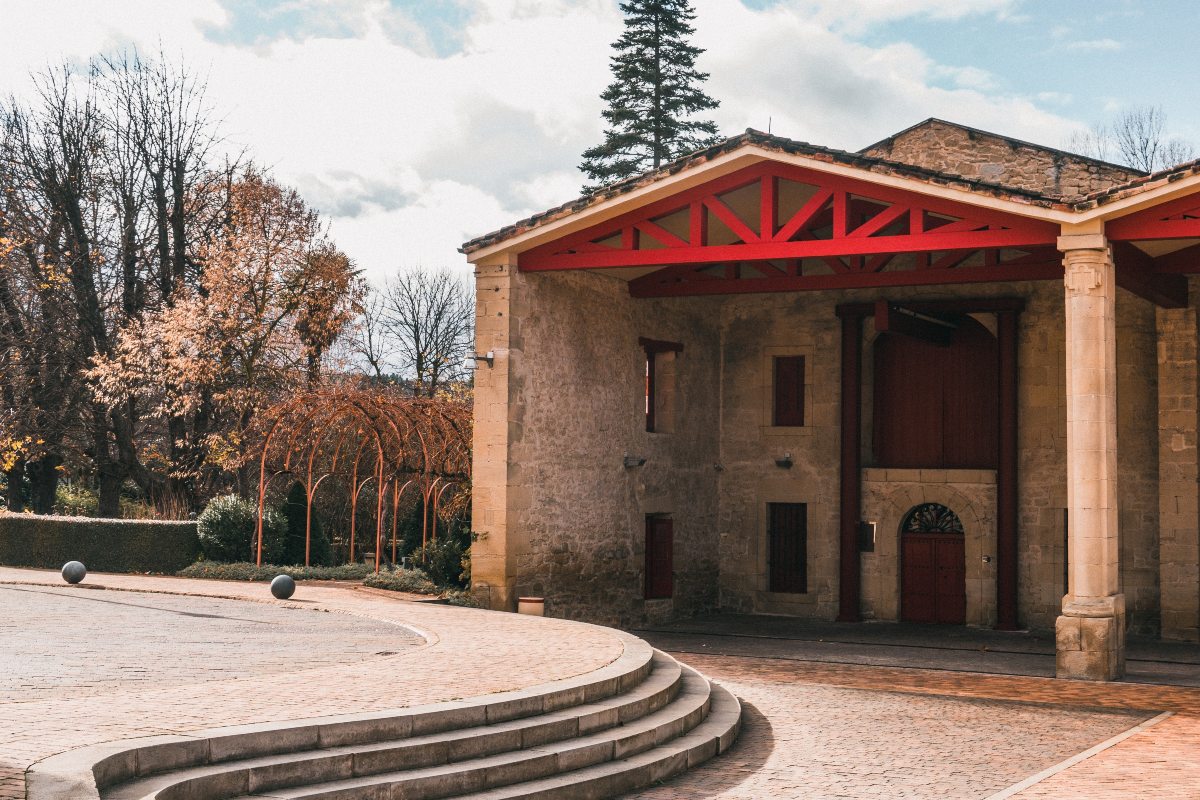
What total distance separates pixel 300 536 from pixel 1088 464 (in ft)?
42.2

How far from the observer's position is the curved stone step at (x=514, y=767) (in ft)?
24.1

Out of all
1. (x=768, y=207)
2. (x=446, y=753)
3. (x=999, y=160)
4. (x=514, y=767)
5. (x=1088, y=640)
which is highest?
(x=999, y=160)

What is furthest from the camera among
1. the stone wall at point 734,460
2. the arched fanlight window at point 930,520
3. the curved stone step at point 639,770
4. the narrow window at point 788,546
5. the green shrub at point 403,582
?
the narrow window at point 788,546

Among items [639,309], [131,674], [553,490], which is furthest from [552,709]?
[639,309]

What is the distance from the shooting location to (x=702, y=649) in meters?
17.2

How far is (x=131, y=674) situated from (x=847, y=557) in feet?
47.7

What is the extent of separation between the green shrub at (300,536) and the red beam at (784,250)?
6.74 metres

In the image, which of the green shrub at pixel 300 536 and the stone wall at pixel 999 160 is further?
the green shrub at pixel 300 536

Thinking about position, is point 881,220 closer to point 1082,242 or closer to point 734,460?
point 1082,242

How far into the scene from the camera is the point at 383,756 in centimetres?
776

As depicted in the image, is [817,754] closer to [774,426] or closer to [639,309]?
[639,309]

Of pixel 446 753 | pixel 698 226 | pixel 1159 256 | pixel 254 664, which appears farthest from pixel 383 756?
pixel 1159 256

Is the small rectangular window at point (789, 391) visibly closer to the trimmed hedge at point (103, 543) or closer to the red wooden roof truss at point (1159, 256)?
the red wooden roof truss at point (1159, 256)

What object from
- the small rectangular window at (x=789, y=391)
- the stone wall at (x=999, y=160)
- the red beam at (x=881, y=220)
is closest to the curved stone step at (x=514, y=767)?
the red beam at (x=881, y=220)
